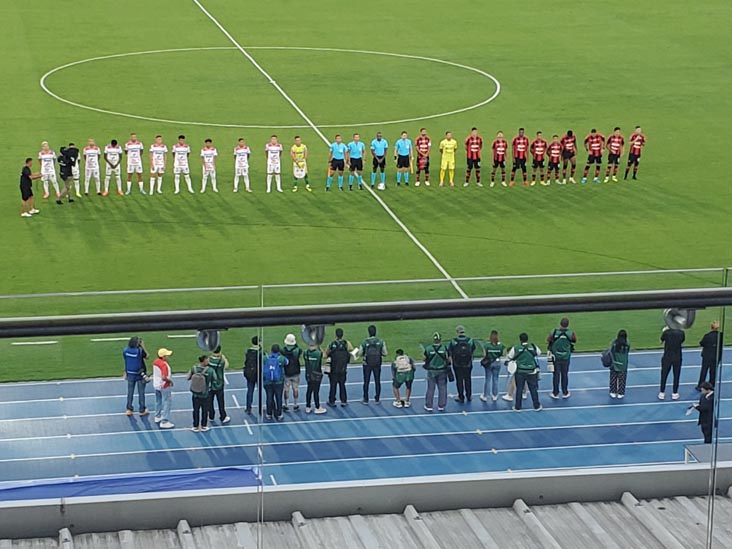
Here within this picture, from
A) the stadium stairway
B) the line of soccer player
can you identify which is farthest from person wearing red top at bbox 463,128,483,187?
the stadium stairway

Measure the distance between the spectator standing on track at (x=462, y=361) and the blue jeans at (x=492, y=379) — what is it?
0.07 metres

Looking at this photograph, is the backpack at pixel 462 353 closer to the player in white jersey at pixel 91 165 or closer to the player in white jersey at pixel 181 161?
the player in white jersey at pixel 91 165

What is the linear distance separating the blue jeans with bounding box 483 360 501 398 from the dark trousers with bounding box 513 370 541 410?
99 millimetres

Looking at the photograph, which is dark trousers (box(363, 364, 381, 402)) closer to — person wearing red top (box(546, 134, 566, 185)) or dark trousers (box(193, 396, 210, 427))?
dark trousers (box(193, 396, 210, 427))

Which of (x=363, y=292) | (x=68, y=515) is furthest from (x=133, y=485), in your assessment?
(x=363, y=292)

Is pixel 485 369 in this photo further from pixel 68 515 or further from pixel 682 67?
pixel 682 67

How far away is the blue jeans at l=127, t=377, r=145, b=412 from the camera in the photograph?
5.57 meters

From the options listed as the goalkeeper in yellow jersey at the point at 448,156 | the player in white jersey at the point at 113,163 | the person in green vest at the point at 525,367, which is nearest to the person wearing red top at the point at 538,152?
the goalkeeper in yellow jersey at the point at 448,156

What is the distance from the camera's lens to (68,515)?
586 centimetres

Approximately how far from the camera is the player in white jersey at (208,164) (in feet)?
108

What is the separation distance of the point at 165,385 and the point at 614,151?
29927 mm

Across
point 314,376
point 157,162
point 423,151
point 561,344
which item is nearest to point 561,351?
point 561,344

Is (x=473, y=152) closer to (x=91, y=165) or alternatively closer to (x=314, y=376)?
(x=91, y=165)

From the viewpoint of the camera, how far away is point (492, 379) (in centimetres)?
590
